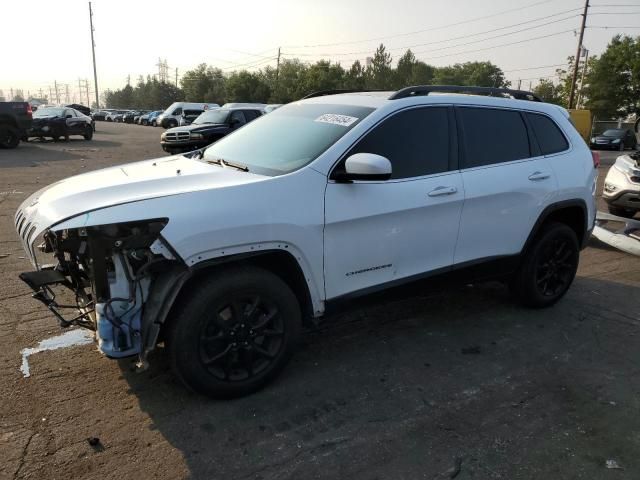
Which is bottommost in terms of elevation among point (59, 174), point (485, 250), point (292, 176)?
point (59, 174)

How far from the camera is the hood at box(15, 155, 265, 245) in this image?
2859 millimetres

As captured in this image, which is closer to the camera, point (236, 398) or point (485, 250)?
point (236, 398)

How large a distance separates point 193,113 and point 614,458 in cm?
3562

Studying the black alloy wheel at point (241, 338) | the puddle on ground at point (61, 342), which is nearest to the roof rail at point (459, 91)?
the black alloy wheel at point (241, 338)

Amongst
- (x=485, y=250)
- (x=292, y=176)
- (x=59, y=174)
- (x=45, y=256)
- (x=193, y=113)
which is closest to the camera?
(x=292, y=176)

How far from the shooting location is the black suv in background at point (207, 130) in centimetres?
1599

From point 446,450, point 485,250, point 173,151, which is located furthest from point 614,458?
point 173,151

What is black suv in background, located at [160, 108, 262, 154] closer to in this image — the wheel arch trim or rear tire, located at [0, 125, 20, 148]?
rear tire, located at [0, 125, 20, 148]

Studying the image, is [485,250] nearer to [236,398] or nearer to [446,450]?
[446,450]

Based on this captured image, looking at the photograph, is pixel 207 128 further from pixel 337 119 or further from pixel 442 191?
pixel 442 191

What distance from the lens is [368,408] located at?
3.20 meters

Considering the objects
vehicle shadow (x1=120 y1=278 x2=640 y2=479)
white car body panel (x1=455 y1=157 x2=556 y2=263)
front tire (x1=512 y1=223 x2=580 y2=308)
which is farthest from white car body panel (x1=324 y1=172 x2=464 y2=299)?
front tire (x1=512 y1=223 x2=580 y2=308)

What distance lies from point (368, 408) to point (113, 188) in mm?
1998

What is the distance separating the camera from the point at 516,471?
2.69 metres
